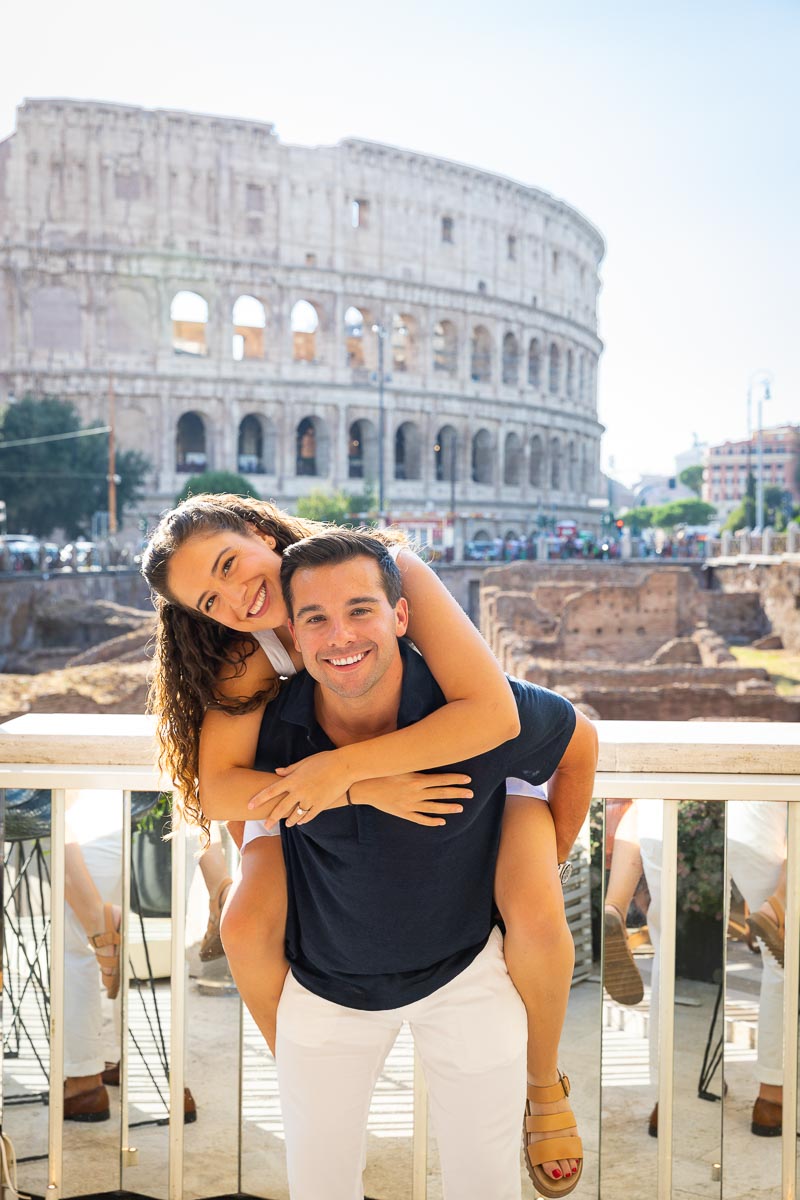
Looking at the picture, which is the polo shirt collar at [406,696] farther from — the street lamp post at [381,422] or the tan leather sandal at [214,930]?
the street lamp post at [381,422]

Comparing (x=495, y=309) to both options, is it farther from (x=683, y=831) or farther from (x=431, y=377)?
(x=683, y=831)

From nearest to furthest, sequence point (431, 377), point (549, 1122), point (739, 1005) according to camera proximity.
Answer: point (549, 1122) < point (739, 1005) < point (431, 377)

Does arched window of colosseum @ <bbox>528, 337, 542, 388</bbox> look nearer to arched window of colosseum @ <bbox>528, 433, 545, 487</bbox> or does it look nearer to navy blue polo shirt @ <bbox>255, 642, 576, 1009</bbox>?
arched window of colosseum @ <bbox>528, 433, 545, 487</bbox>

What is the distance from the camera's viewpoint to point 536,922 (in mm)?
1510

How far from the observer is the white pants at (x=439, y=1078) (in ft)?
4.91

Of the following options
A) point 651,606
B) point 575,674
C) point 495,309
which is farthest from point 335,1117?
point 495,309

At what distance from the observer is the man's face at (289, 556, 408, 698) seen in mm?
1469

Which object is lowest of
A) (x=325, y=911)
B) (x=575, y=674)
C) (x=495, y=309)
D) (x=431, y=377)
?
(x=575, y=674)

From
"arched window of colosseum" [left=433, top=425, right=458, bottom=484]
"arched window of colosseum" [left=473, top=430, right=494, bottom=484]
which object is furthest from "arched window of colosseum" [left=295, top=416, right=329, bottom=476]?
"arched window of colosseum" [left=473, top=430, right=494, bottom=484]

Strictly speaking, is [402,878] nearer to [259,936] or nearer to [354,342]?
[259,936]

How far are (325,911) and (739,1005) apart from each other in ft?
2.45

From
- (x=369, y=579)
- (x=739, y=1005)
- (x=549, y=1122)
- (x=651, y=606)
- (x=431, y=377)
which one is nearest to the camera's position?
(x=369, y=579)

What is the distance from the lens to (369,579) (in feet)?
4.87

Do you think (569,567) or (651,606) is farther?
(569,567)
